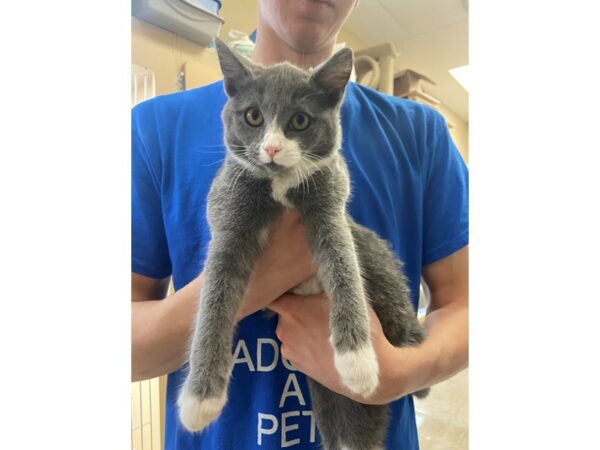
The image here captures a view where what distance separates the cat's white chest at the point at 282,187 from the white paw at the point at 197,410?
0.28 meters

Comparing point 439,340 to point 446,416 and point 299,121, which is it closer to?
point 446,416

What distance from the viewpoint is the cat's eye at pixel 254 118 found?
49 cm

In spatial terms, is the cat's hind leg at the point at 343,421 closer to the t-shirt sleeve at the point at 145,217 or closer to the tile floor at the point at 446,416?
the tile floor at the point at 446,416

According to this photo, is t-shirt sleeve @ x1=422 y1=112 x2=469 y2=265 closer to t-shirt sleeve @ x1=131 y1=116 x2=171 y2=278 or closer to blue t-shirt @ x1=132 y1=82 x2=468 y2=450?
blue t-shirt @ x1=132 y1=82 x2=468 y2=450

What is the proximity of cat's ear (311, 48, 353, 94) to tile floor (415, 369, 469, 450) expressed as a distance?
419 mm

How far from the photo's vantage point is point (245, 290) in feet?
1.72

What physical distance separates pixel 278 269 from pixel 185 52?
1.07 ft

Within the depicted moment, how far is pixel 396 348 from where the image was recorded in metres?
0.52

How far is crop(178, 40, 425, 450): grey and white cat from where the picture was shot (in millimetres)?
473

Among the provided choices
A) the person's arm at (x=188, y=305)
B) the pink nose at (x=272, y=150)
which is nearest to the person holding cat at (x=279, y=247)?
the person's arm at (x=188, y=305)
